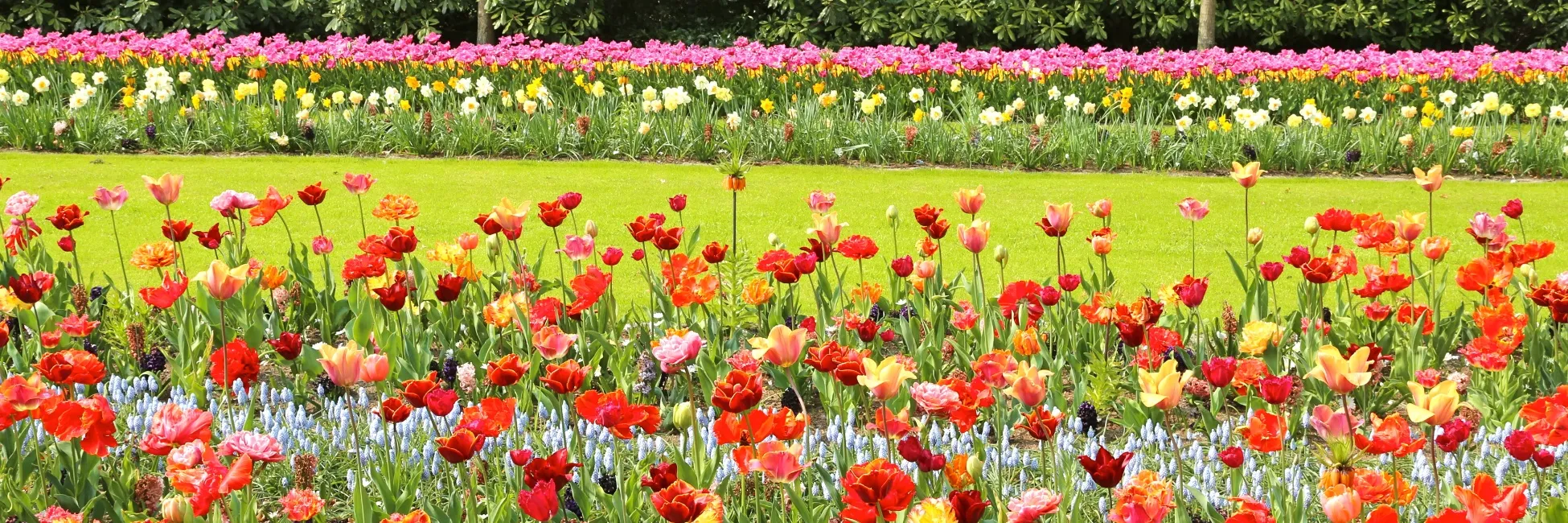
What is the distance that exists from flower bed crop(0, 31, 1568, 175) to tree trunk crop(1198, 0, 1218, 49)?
1757mm

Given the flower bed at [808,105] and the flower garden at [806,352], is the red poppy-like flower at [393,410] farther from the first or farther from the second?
the flower bed at [808,105]

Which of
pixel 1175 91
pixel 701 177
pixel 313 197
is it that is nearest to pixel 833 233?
pixel 313 197

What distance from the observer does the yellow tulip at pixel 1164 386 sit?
6.87 feet

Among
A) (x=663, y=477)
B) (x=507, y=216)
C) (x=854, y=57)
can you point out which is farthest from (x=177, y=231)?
(x=854, y=57)

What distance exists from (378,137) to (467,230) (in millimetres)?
2719

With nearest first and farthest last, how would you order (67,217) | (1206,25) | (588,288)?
(588,288), (67,217), (1206,25)

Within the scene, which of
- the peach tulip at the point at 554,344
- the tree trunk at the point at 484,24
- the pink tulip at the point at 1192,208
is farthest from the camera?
the tree trunk at the point at 484,24

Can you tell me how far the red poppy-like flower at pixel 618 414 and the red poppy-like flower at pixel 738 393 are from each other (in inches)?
6.0

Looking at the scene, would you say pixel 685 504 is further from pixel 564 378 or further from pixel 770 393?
pixel 770 393

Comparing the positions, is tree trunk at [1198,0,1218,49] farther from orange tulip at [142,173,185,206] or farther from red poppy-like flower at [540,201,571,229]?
orange tulip at [142,173,185,206]

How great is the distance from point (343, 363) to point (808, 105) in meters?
6.85

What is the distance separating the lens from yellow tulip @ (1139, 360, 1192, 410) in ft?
6.87

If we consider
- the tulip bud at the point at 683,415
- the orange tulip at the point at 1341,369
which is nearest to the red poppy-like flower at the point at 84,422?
the tulip bud at the point at 683,415

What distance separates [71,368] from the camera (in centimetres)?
248
